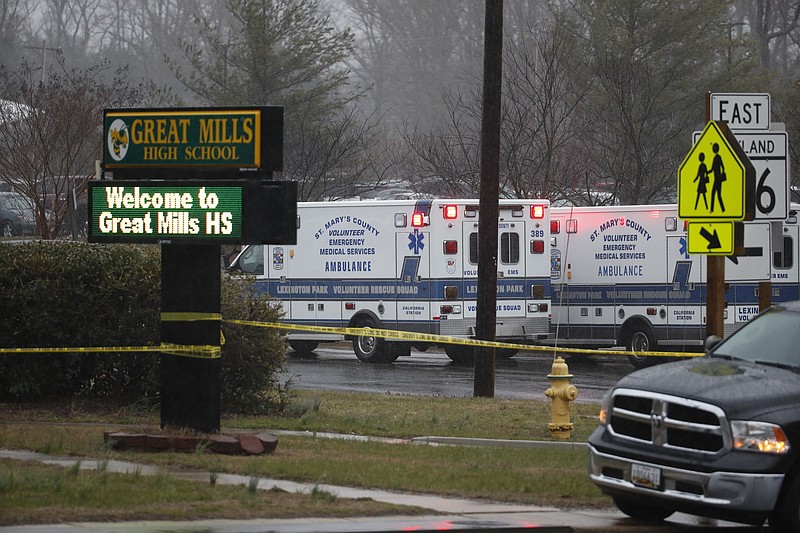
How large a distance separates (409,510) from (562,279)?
17.7m

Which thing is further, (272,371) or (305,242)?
(305,242)

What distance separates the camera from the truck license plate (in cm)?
862

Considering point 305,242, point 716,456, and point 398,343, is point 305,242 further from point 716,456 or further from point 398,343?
point 716,456

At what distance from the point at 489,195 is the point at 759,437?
1017 centimetres

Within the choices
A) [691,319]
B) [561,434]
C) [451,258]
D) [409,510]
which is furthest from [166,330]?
[691,319]

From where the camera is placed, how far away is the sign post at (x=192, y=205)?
1130 centimetres

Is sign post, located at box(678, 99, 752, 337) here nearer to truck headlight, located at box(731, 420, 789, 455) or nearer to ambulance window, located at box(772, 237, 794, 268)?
truck headlight, located at box(731, 420, 789, 455)

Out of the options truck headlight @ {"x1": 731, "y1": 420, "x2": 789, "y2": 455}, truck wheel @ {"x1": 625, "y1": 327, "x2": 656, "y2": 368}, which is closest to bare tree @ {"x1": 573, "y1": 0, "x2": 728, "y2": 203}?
truck wheel @ {"x1": 625, "y1": 327, "x2": 656, "y2": 368}

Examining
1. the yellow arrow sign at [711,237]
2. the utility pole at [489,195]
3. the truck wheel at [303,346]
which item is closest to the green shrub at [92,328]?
the utility pole at [489,195]

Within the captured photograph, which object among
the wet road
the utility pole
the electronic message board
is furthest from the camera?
the wet road

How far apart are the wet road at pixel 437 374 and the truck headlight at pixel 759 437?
10.3 metres

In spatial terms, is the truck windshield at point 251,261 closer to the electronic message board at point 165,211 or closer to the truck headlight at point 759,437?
the electronic message board at point 165,211

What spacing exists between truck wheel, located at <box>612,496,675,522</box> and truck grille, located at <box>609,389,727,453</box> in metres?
0.56

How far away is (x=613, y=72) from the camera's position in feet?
116
